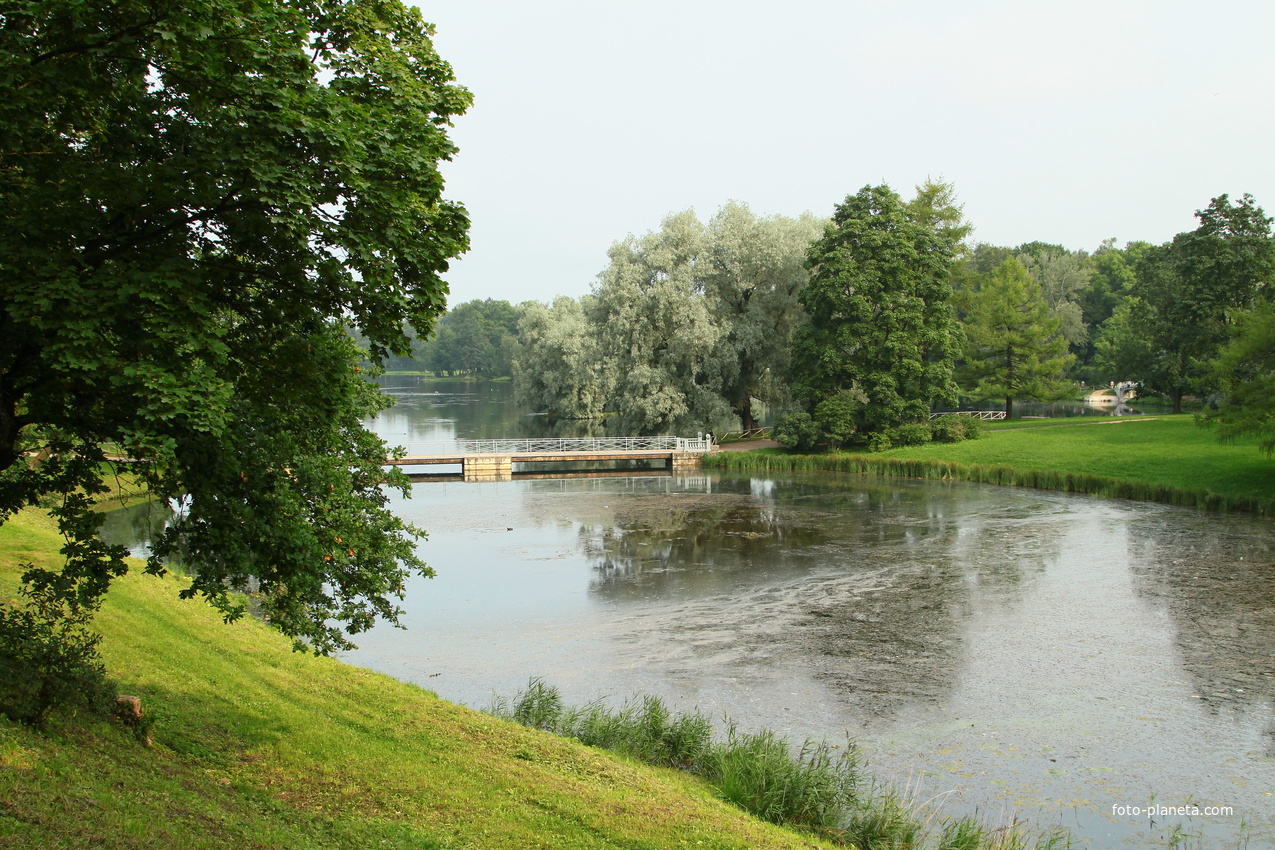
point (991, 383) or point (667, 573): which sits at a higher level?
point (991, 383)

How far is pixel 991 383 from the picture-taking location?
57.3 metres

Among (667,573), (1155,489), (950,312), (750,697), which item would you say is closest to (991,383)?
(950,312)

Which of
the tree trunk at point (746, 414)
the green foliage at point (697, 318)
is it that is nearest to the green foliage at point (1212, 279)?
the green foliage at point (697, 318)

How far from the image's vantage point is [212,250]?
837 cm

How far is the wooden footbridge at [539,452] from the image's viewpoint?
4578 centimetres

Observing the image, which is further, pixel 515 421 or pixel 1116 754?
pixel 515 421

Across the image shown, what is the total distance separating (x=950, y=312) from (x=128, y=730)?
49.1 m

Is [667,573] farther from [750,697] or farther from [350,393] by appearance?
[350,393]

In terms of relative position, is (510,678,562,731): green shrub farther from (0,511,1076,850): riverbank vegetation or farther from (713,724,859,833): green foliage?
(713,724,859,833): green foliage

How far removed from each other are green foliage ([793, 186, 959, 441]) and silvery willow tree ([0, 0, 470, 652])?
3962 cm

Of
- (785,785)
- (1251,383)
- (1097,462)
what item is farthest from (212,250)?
(1097,462)

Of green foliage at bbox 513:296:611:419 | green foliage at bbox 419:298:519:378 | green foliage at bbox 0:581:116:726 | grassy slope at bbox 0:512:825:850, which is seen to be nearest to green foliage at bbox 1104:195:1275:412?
green foliage at bbox 513:296:611:419

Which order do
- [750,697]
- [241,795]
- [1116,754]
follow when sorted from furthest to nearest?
[750,697] → [1116,754] → [241,795]

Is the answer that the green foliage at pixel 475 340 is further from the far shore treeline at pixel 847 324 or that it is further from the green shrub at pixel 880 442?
the green shrub at pixel 880 442
